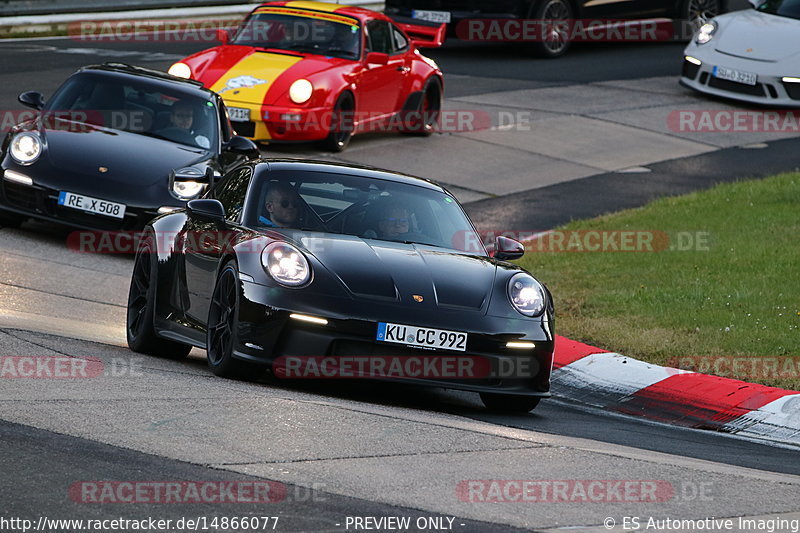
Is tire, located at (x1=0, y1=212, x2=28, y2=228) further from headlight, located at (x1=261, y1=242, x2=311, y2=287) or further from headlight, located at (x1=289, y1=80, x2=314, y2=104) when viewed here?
headlight, located at (x1=261, y1=242, x2=311, y2=287)

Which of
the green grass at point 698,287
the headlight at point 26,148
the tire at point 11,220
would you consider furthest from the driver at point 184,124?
the green grass at point 698,287

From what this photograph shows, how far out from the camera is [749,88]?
790 inches

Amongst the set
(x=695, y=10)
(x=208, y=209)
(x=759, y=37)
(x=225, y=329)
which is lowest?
(x=695, y=10)

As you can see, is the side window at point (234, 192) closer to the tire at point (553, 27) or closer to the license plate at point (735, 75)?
the license plate at point (735, 75)

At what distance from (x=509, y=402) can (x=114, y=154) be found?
552 cm

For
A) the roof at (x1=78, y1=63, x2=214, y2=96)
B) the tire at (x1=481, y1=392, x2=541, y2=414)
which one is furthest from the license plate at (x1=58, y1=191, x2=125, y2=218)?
the tire at (x1=481, y1=392, x2=541, y2=414)

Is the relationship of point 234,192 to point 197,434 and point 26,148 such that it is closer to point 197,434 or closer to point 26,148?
point 197,434

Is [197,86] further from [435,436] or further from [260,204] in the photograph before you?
[435,436]

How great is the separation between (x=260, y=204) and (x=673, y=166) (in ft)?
33.8

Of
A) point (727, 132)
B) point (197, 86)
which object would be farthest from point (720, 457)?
point (727, 132)

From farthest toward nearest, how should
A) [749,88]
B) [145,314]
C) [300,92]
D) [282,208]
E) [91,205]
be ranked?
[749,88] → [300,92] → [91,205] → [145,314] → [282,208]

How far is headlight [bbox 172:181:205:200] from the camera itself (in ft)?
Result: 39.9

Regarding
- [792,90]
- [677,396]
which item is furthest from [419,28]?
[677,396]

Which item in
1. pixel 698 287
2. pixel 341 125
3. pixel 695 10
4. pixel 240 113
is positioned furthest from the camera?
pixel 695 10
